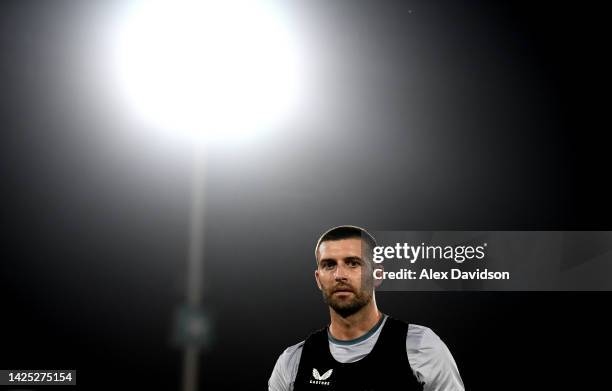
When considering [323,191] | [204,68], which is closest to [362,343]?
[323,191]

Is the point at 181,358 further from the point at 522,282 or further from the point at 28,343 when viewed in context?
the point at 522,282

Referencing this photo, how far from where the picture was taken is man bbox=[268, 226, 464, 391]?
1845 millimetres

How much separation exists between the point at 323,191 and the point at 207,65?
0.98 metres

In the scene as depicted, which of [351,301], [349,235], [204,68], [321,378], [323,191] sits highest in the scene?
[204,68]

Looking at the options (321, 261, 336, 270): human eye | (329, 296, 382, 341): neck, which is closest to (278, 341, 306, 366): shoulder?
(329, 296, 382, 341): neck

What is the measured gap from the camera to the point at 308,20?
10.1 feet

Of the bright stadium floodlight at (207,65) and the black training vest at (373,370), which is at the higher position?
the bright stadium floodlight at (207,65)

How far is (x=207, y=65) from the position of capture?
307 cm

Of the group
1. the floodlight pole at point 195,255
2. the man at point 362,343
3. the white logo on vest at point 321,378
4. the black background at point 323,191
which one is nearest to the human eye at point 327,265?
the man at point 362,343

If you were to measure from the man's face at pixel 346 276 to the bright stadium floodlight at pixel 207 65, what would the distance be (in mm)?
1280

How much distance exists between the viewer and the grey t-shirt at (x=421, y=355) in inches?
71.3

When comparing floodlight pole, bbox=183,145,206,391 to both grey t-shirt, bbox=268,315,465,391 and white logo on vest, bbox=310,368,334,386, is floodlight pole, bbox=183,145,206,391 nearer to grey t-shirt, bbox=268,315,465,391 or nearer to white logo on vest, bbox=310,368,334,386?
grey t-shirt, bbox=268,315,465,391

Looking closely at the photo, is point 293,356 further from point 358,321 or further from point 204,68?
point 204,68

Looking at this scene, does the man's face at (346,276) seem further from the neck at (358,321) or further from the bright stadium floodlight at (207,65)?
the bright stadium floodlight at (207,65)
